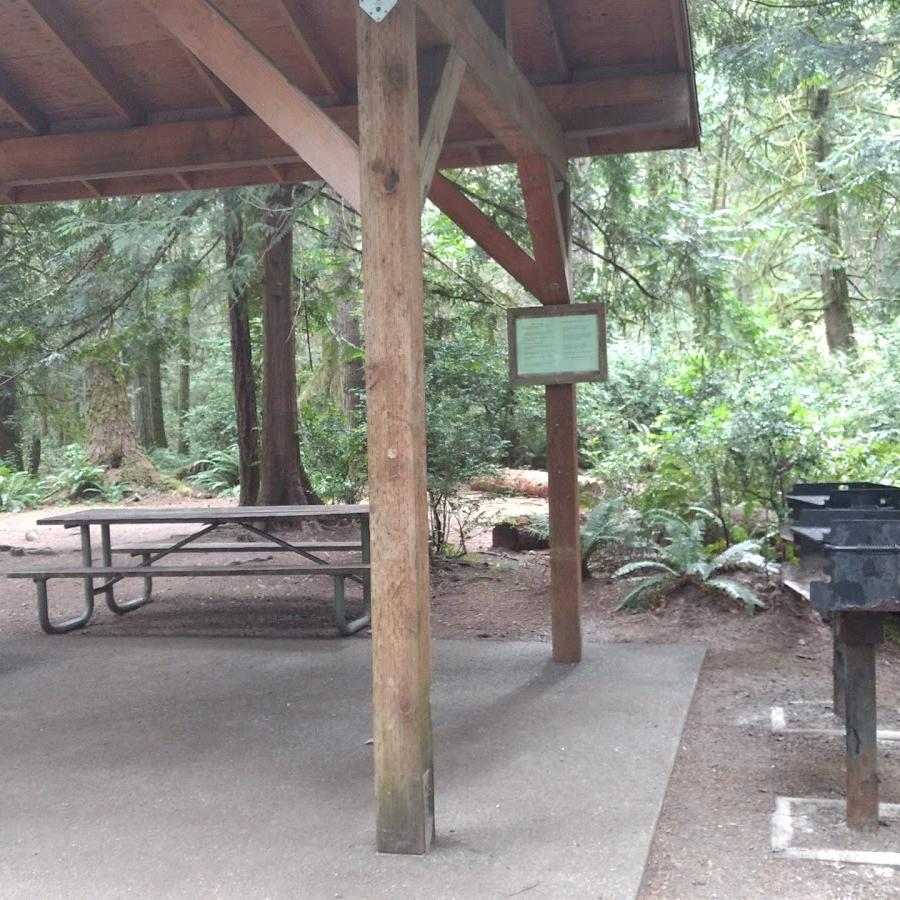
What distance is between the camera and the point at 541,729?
495 centimetres

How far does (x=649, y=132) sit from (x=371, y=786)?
14.1ft

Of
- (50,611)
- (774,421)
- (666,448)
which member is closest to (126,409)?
(50,611)

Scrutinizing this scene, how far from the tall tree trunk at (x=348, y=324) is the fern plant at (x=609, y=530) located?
2.77 metres

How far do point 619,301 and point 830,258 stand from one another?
23.1 feet

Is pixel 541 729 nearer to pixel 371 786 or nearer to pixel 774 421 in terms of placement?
pixel 371 786

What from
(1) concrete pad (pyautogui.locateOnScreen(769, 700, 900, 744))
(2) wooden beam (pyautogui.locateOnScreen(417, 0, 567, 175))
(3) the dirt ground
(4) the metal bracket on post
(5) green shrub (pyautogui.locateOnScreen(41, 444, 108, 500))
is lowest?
(1) concrete pad (pyautogui.locateOnScreen(769, 700, 900, 744))

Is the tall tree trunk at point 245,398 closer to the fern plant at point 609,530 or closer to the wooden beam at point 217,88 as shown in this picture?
the fern plant at point 609,530

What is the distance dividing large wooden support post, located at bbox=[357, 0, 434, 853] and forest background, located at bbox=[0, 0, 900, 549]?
5.43 m

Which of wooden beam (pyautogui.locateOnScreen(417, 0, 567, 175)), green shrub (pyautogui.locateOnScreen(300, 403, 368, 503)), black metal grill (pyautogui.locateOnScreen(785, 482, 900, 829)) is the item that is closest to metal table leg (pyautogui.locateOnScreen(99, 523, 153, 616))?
green shrub (pyautogui.locateOnScreen(300, 403, 368, 503))

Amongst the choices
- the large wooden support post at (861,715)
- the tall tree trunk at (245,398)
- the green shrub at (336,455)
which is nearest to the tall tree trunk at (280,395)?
the green shrub at (336,455)

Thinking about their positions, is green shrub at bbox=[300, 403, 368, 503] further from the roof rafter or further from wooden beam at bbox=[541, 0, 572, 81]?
wooden beam at bbox=[541, 0, 572, 81]

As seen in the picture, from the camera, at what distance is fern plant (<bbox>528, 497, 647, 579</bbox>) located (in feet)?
28.0

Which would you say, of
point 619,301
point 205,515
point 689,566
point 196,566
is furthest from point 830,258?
point 196,566

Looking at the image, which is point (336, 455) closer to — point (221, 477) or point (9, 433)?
point (221, 477)
